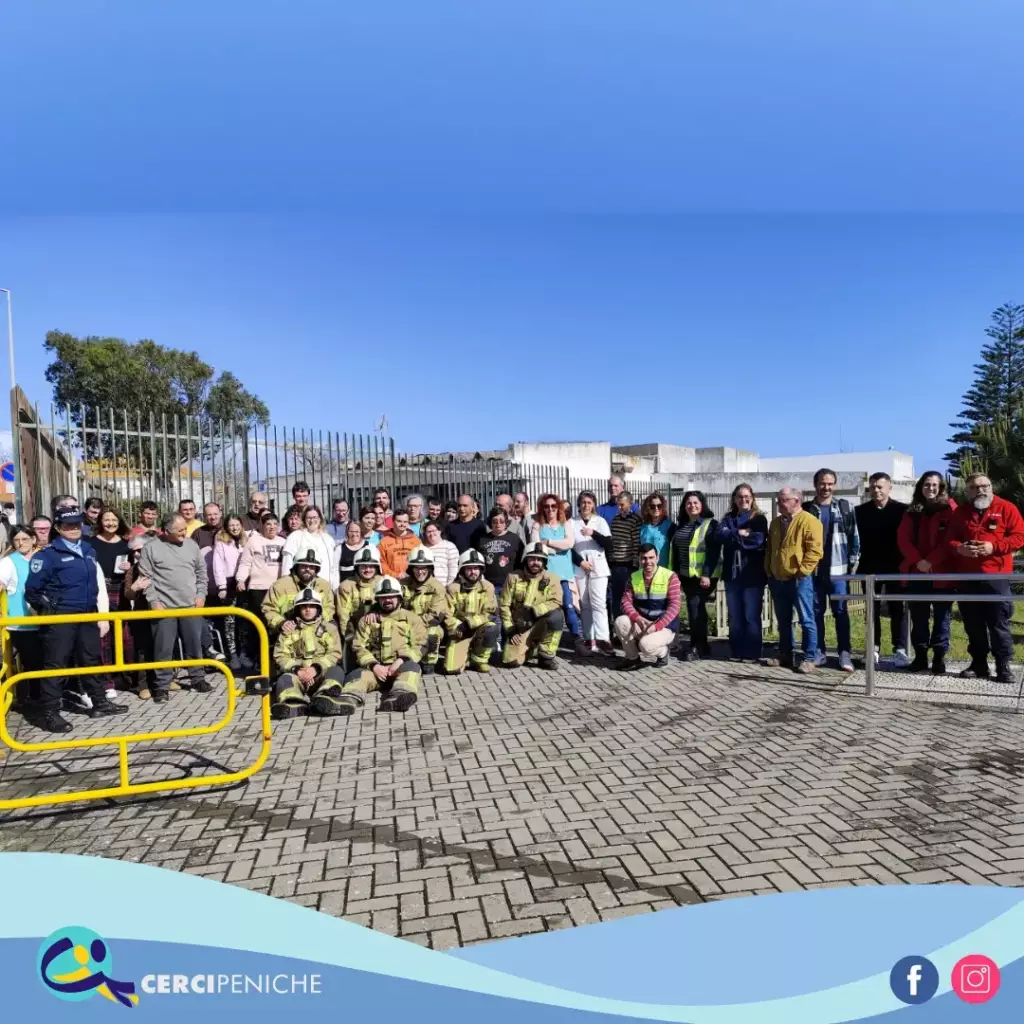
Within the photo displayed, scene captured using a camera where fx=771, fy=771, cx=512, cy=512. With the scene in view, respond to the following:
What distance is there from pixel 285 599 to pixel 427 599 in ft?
4.78

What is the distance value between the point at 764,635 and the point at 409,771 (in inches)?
252

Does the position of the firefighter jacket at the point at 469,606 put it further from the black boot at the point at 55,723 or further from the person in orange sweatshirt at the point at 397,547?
the black boot at the point at 55,723

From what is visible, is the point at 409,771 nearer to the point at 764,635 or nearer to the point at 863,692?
the point at 863,692

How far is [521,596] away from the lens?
8.84 metres

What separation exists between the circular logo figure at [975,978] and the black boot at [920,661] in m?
5.69

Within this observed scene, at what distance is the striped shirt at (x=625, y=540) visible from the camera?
938 centimetres

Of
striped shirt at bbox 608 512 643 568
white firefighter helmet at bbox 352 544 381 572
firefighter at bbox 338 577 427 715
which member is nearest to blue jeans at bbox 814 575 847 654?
striped shirt at bbox 608 512 643 568

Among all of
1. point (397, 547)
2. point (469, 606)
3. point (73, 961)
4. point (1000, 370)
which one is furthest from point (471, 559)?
point (1000, 370)

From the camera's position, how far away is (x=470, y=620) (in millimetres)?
8602

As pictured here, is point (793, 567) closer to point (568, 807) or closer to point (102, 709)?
point (568, 807)

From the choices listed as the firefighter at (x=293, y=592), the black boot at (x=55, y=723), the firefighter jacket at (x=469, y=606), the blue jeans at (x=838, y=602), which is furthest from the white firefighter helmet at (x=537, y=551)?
the black boot at (x=55, y=723)

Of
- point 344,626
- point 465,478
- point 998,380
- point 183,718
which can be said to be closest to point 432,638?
point 344,626

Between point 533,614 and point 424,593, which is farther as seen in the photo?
point 533,614

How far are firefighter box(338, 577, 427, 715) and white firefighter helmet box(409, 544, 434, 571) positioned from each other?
409 mm
